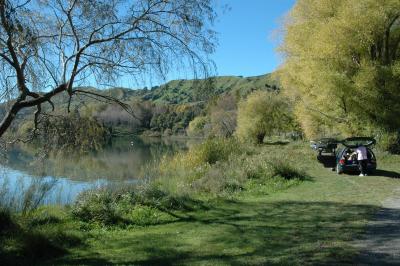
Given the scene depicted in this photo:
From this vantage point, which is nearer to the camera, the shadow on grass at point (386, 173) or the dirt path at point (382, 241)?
the dirt path at point (382, 241)

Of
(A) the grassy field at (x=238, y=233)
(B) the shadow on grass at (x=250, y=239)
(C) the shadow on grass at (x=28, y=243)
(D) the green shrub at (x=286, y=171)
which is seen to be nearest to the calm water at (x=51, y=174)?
(A) the grassy field at (x=238, y=233)

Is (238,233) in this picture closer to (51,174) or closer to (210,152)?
(51,174)

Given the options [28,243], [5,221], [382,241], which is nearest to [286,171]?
[382,241]

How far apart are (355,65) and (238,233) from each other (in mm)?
21718

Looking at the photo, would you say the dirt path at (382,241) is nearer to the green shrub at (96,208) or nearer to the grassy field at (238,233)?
the grassy field at (238,233)

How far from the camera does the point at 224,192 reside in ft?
50.8

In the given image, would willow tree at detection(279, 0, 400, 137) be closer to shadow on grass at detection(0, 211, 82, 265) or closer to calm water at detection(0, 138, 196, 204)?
calm water at detection(0, 138, 196, 204)

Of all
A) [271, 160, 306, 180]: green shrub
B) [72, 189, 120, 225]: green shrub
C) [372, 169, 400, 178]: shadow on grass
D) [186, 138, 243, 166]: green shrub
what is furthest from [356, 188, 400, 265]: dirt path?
[186, 138, 243, 166]: green shrub

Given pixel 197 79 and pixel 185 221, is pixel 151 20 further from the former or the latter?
pixel 185 221

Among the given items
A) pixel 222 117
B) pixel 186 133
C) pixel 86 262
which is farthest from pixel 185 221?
pixel 186 133

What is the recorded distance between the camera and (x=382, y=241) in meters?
7.79

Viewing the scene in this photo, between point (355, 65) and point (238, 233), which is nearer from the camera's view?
point (238, 233)

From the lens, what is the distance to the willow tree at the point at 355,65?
2600 cm

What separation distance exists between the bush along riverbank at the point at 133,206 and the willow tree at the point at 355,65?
30.6ft
